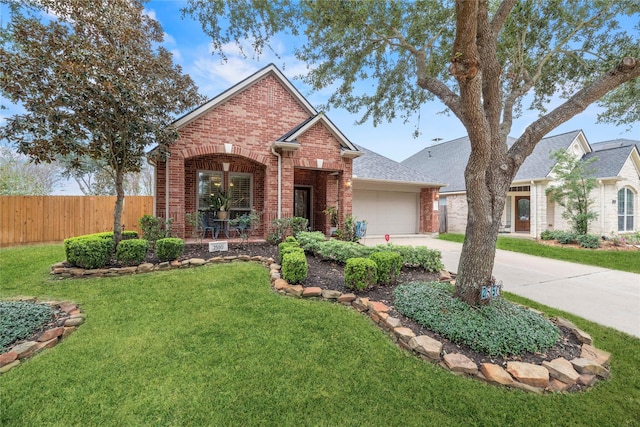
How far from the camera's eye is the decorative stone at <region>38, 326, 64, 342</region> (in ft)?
10.5

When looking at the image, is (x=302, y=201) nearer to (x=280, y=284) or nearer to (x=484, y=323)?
(x=280, y=284)

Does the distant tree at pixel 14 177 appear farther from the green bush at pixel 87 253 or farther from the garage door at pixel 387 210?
the garage door at pixel 387 210

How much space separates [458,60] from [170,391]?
179 inches

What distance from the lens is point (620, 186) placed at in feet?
44.5

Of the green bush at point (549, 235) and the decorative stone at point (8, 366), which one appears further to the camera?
the green bush at point (549, 235)

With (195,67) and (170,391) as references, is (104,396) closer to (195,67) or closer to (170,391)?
(170,391)

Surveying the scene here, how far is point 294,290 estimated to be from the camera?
4.62 metres

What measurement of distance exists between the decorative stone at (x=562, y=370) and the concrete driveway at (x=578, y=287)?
1.99 meters

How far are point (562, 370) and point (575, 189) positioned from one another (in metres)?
13.0

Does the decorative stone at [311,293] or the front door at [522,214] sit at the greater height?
the front door at [522,214]

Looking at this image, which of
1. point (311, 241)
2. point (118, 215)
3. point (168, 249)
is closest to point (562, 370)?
point (311, 241)

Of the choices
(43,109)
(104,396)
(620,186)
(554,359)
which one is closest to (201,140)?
(43,109)

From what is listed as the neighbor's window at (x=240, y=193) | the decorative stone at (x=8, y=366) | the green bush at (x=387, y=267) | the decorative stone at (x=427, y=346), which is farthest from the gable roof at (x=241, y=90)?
the decorative stone at (x=427, y=346)

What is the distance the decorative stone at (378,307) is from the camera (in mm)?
3925
